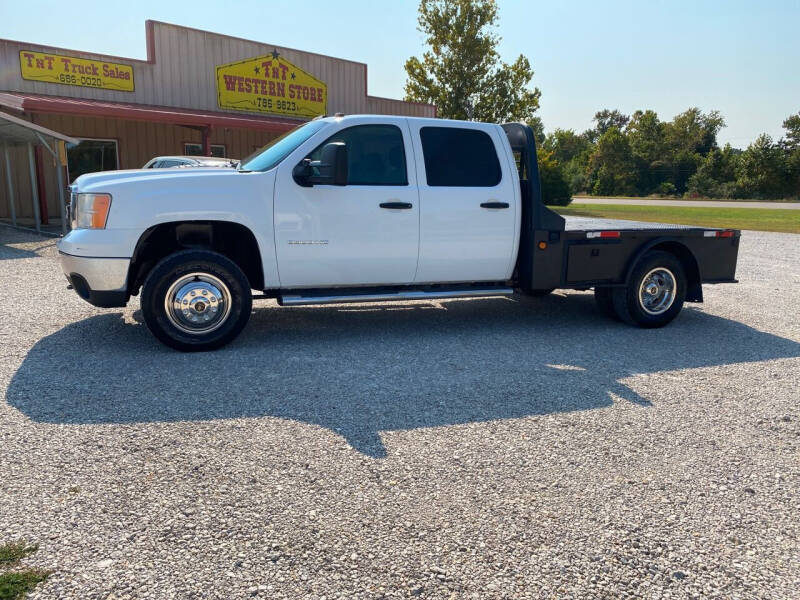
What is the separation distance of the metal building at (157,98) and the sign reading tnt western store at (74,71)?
26mm

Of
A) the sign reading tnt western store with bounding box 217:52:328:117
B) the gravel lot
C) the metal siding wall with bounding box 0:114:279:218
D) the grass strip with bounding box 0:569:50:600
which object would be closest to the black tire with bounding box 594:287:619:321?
the gravel lot

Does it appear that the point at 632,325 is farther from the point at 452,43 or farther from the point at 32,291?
the point at 452,43

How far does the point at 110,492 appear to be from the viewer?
312 centimetres

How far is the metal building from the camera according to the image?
16828 millimetres

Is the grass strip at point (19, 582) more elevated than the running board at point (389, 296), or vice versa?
the running board at point (389, 296)

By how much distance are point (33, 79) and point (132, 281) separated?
14.7 meters

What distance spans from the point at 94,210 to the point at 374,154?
2473 mm

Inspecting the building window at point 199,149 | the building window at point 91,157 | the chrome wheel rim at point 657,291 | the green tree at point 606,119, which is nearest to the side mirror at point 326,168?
the chrome wheel rim at point 657,291

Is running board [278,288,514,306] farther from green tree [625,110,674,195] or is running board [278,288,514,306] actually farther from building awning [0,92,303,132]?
green tree [625,110,674,195]

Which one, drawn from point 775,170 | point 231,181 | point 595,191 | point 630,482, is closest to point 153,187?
point 231,181

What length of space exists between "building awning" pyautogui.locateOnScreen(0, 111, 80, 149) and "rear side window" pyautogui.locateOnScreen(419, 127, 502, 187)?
10.8m

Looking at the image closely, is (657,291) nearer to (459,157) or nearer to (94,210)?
(459,157)

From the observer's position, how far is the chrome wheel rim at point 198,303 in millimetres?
5434

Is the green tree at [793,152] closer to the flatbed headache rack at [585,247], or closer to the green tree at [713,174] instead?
the green tree at [713,174]
